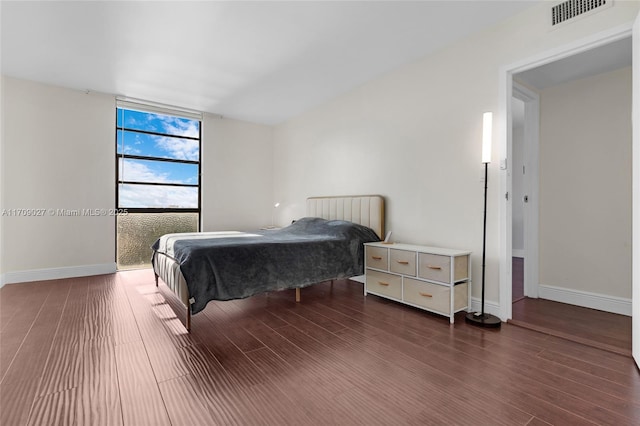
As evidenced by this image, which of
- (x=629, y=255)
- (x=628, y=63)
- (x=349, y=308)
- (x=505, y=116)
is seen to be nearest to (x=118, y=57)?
(x=349, y=308)

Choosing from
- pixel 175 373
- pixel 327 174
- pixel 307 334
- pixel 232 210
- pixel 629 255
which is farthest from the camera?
pixel 232 210

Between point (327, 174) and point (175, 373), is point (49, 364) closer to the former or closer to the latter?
point (175, 373)

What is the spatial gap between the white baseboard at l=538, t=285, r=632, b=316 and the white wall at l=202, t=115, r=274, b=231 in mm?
4318

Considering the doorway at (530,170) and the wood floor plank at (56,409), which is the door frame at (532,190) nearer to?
the doorway at (530,170)

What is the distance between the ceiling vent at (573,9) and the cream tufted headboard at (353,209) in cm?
209

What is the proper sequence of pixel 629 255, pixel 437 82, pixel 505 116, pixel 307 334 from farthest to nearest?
pixel 437 82, pixel 629 255, pixel 505 116, pixel 307 334

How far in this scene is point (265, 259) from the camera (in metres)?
2.79

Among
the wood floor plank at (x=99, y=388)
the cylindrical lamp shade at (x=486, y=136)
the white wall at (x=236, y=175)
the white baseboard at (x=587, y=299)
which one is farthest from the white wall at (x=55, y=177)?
the white baseboard at (x=587, y=299)

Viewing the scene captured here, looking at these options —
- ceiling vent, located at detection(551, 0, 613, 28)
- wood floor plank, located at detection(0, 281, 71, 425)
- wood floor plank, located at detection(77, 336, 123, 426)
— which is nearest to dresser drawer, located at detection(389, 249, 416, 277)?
ceiling vent, located at detection(551, 0, 613, 28)

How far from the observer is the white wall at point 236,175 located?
17.2ft

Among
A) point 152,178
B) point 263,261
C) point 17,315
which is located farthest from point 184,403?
point 152,178

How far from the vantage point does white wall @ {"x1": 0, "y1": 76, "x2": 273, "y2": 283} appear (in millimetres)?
3838

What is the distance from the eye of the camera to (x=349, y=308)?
293cm

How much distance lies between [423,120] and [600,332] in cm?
228
